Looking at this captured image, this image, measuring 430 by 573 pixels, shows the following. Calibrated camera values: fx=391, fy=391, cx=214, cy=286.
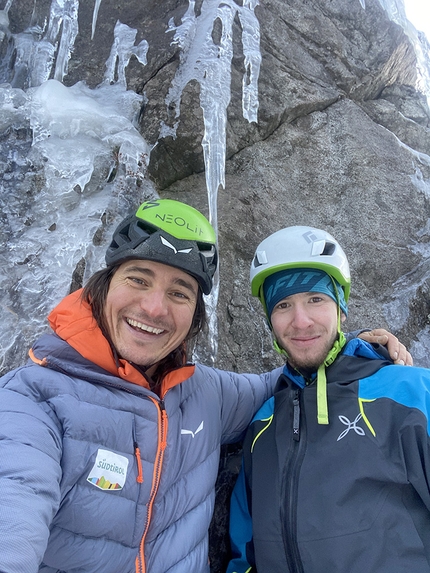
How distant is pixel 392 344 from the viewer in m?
2.57

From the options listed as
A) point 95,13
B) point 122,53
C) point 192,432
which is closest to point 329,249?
point 192,432

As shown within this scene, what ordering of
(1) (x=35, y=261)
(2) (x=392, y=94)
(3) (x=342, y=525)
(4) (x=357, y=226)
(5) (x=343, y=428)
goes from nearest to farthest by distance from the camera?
(3) (x=342, y=525) < (5) (x=343, y=428) < (1) (x=35, y=261) < (4) (x=357, y=226) < (2) (x=392, y=94)

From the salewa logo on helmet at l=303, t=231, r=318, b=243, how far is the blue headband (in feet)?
0.79

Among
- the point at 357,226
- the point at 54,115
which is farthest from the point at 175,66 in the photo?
the point at 357,226

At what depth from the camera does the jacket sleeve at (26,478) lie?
1285 millimetres

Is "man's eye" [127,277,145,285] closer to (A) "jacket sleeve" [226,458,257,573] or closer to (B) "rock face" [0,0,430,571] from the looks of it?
(A) "jacket sleeve" [226,458,257,573]

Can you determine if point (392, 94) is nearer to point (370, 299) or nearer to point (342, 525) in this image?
point (370, 299)

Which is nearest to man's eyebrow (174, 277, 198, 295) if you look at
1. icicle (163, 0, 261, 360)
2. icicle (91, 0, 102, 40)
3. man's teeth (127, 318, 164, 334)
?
man's teeth (127, 318, 164, 334)

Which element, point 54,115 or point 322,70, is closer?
point 54,115

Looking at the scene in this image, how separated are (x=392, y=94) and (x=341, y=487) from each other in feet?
24.9

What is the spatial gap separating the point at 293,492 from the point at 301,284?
51.2 inches

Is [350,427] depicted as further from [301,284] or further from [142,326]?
[142,326]

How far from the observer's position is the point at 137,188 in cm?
515

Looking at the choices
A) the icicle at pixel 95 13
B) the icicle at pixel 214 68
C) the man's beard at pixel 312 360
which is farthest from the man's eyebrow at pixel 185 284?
the icicle at pixel 95 13
